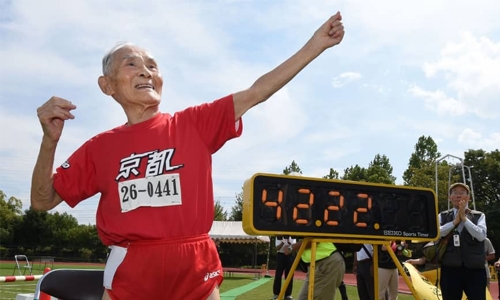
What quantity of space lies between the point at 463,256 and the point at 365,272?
2128 mm

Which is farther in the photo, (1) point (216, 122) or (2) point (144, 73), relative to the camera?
(2) point (144, 73)

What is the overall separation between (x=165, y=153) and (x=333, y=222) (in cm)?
278

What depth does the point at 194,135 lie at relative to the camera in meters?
2.33

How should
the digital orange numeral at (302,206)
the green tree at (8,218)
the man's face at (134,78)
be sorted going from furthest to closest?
the green tree at (8,218)
the digital orange numeral at (302,206)
the man's face at (134,78)

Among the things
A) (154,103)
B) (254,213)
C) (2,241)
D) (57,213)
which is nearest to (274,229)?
(254,213)

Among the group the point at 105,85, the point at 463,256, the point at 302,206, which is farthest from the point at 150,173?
the point at 463,256

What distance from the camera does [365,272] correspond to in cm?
839

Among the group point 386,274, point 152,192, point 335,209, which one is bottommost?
point 386,274

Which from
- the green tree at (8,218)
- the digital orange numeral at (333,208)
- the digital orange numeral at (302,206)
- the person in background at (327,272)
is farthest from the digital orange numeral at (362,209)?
the green tree at (8,218)

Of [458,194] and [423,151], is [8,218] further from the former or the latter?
[458,194]

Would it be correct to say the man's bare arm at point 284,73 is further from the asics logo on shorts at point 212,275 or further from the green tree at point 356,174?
the green tree at point 356,174

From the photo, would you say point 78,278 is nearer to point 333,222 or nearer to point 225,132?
point 225,132

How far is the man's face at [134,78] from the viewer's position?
2.45 metres

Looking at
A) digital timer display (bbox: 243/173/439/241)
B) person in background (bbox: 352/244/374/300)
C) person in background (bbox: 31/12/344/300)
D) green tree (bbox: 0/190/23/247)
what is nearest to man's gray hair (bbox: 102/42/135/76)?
person in background (bbox: 31/12/344/300)
